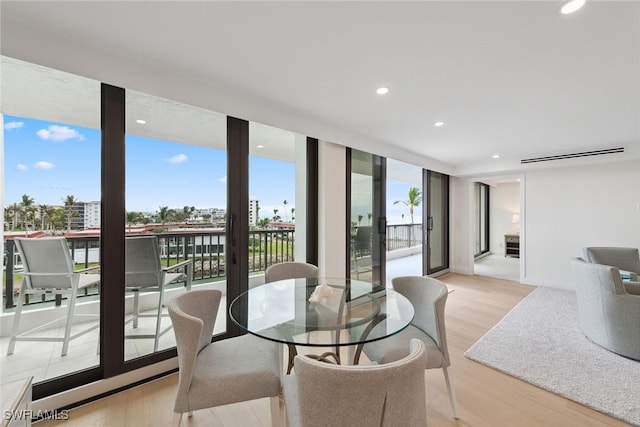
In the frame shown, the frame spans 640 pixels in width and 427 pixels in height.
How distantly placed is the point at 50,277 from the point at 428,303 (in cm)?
296

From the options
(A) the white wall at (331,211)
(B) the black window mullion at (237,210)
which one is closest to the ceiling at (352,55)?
(B) the black window mullion at (237,210)

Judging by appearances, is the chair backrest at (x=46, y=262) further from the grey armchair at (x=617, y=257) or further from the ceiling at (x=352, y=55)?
the grey armchair at (x=617, y=257)

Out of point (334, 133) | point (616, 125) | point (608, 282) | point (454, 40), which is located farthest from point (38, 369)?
point (616, 125)

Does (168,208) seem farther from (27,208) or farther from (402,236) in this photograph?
(402,236)

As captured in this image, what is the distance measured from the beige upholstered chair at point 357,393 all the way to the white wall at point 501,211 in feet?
28.6

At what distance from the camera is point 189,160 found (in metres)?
2.42

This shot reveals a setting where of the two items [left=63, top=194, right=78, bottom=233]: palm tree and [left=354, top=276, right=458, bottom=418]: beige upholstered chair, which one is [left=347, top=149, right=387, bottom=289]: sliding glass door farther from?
[left=63, top=194, right=78, bottom=233]: palm tree

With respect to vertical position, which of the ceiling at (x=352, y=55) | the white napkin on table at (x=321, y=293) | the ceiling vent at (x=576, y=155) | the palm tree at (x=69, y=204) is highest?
the ceiling at (x=352, y=55)

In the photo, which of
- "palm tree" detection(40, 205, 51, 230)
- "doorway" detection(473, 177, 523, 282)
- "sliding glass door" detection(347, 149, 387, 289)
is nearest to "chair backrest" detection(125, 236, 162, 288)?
"palm tree" detection(40, 205, 51, 230)

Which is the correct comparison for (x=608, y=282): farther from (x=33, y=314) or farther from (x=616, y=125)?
(x=33, y=314)

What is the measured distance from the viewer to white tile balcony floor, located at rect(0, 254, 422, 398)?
1884mm

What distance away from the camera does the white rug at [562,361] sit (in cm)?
189

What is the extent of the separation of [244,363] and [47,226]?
1.87 metres

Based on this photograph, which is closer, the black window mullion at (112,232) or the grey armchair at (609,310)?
the black window mullion at (112,232)
